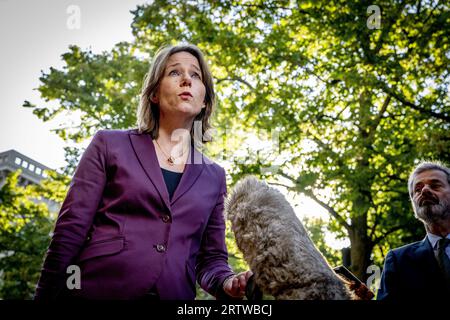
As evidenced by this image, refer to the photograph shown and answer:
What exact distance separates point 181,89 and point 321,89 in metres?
7.98

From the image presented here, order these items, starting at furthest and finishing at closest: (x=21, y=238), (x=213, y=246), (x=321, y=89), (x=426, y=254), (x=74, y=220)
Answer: (x=21, y=238) < (x=321, y=89) < (x=426, y=254) < (x=213, y=246) < (x=74, y=220)

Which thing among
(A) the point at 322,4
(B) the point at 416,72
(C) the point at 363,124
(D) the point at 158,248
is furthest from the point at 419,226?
(D) the point at 158,248

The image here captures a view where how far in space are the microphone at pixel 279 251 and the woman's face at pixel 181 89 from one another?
2.78 ft

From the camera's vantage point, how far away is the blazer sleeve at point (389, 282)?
3289mm

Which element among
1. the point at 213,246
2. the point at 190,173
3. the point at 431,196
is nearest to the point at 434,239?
the point at 431,196

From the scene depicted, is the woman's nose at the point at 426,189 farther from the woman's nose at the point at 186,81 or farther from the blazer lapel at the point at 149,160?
the blazer lapel at the point at 149,160

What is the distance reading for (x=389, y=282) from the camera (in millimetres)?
3389

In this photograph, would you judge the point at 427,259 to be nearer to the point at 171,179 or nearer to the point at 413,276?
the point at 413,276

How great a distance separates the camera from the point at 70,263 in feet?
5.52

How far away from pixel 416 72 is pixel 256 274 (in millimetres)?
8105

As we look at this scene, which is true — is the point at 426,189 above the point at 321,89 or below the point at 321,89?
below

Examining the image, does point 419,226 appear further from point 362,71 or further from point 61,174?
point 61,174

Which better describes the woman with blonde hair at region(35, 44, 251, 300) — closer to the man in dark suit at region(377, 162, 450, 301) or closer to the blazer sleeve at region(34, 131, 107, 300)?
the blazer sleeve at region(34, 131, 107, 300)

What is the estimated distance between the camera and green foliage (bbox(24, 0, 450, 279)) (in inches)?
316
